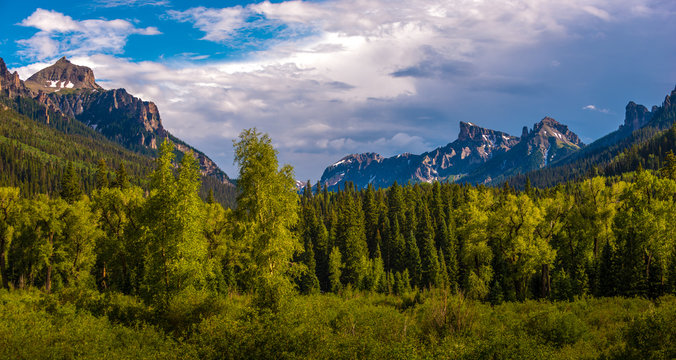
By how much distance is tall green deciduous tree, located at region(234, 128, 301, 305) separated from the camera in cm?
2633

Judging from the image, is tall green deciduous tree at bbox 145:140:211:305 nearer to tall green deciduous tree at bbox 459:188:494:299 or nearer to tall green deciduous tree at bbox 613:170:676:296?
tall green deciduous tree at bbox 459:188:494:299

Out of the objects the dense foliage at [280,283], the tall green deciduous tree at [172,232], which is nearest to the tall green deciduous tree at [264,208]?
the dense foliage at [280,283]

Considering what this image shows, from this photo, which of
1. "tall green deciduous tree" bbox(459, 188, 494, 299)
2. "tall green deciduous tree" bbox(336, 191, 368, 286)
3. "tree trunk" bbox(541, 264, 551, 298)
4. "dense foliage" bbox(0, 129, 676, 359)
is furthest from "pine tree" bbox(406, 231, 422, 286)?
"tree trunk" bbox(541, 264, 551, 298)

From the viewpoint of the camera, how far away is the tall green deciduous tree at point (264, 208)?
26.3m

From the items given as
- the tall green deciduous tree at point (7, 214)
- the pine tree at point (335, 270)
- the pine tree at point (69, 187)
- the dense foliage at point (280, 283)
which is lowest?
the pine tree at point (335, 270)

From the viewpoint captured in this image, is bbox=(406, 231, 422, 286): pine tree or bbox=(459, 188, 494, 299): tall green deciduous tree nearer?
bbox=(459, 188, 494, 299): tall green deciduous tree

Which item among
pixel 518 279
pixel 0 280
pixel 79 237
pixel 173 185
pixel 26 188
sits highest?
pixel 26 188

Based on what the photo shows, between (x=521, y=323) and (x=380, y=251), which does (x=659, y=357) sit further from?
(x=380, y=251)

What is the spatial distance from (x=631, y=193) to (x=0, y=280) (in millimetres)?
72762

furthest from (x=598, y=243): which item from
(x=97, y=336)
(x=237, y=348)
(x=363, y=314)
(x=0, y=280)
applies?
(x=0, y=280)

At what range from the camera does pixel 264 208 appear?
87.0 ft

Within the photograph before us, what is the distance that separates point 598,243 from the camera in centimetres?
4912

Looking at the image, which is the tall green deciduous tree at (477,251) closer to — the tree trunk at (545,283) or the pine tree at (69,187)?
the tree trunk at (545,283)

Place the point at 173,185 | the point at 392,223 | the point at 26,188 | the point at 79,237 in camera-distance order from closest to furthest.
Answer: the point at 173,185
the point at 79,237
the point at 392,223
the point at 26,188
